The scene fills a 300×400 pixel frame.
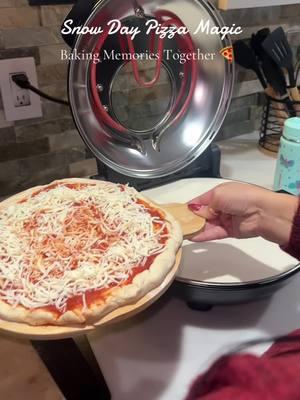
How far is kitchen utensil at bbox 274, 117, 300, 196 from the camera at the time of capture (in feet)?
2.94

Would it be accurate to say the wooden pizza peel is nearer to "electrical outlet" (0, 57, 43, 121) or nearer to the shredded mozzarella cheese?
the shredded mozzarella cheese

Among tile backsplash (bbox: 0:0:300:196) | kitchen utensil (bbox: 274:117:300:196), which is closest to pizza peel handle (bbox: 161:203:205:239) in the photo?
kitchen utensil (bbox: 274:117:300:196)

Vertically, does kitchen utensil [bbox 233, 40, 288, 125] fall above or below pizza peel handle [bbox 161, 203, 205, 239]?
above

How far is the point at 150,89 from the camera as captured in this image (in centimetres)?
97

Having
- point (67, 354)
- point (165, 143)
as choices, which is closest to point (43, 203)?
point (67, 354)

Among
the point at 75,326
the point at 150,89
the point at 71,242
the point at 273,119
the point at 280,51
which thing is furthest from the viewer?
the point at 273,119

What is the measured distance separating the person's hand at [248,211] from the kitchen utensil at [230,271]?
0.16 feet

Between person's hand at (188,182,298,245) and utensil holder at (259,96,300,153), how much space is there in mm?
494

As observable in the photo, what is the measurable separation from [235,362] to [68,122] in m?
0.80

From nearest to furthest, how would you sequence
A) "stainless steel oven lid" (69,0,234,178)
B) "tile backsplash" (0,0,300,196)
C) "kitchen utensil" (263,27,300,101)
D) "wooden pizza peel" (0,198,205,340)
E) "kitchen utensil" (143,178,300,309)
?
1. "wooden pizza peel" (0,198,205,340)
2. "kitchen utensil" (143,178,300,309)
3. "stainless steel oven lid" (69,0,234,178)
4. "tile backsplash" (0,0,300,196)
5. "kitchen utensil" (263,27,300,101)

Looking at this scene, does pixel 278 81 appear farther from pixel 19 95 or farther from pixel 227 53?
pixel 19 95

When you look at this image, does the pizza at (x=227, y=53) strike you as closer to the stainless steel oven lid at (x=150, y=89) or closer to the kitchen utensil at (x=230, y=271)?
the stainless steel oven lid at (x=150, y=89)

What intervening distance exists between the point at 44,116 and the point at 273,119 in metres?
0.68

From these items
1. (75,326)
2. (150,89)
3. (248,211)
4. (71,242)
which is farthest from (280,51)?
(75,326)
